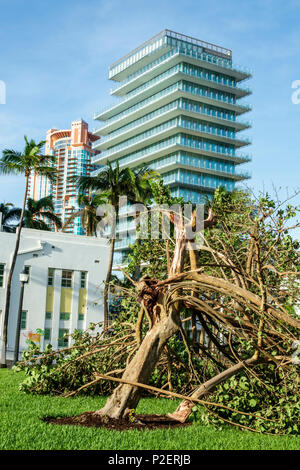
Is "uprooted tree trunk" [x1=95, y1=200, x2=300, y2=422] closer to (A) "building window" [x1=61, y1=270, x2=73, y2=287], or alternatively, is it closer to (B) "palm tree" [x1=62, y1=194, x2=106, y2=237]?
(A) "building window" [x1=61, y1=270, x2=73, y2=287]

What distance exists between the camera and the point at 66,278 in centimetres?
3144

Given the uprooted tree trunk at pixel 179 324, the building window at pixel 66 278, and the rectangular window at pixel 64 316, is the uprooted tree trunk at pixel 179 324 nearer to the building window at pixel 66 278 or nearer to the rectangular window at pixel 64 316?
the rectangular window at pixel 64 316

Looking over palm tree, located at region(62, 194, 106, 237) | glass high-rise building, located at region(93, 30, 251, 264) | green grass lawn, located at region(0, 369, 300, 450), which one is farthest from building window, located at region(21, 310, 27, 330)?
glass high-rise building, located at region(93, 30, 251, 264)

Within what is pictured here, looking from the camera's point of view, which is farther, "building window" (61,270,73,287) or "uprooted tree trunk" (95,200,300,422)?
"building window" (61,270,73,287)

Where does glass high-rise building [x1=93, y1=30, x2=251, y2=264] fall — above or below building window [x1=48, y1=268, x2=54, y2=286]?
above

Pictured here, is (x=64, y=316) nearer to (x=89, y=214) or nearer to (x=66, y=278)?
(x=66, y=278)

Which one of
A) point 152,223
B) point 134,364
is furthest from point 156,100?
point 134,364

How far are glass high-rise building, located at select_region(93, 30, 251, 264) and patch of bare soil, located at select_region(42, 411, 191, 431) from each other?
6402 centimetres

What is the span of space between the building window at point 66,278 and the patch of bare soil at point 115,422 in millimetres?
23198

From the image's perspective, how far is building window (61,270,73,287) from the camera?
31.4m

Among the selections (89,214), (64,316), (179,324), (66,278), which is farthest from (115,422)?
(89,214)

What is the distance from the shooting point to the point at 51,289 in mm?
30844
